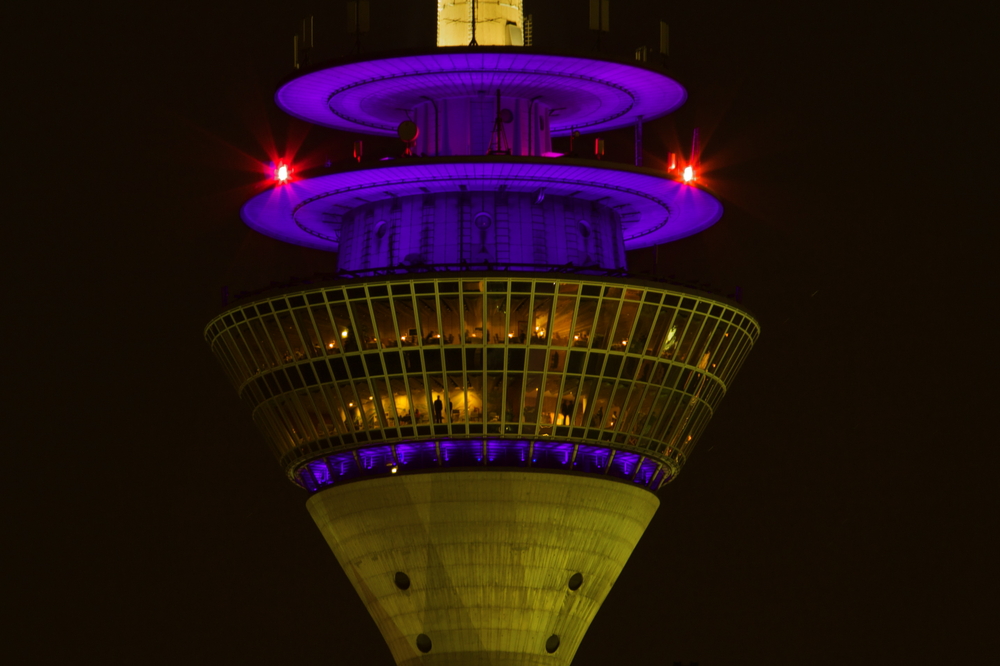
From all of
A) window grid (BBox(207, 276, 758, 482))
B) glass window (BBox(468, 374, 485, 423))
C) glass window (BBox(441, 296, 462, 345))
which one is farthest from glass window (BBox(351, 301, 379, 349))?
glass window (BBox(468, 374, 485, 423))

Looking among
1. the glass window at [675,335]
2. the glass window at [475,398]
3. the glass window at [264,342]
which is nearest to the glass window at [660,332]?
the glass window at [675,335]

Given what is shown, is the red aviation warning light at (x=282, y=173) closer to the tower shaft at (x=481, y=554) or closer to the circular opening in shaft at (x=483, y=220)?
the circular opening in shaft at (x=483, y=220)

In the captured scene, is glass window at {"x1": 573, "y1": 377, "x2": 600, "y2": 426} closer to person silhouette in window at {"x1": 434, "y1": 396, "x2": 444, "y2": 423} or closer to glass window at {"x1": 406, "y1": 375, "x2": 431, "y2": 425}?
person silhouette in window at {"x1": 434, "y1": 396, "x2": 444, "y2": 423}

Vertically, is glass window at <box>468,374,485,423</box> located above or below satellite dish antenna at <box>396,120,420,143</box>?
below

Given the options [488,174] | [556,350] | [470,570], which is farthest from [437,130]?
[470,570]

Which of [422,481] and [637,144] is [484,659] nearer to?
[422,481]
